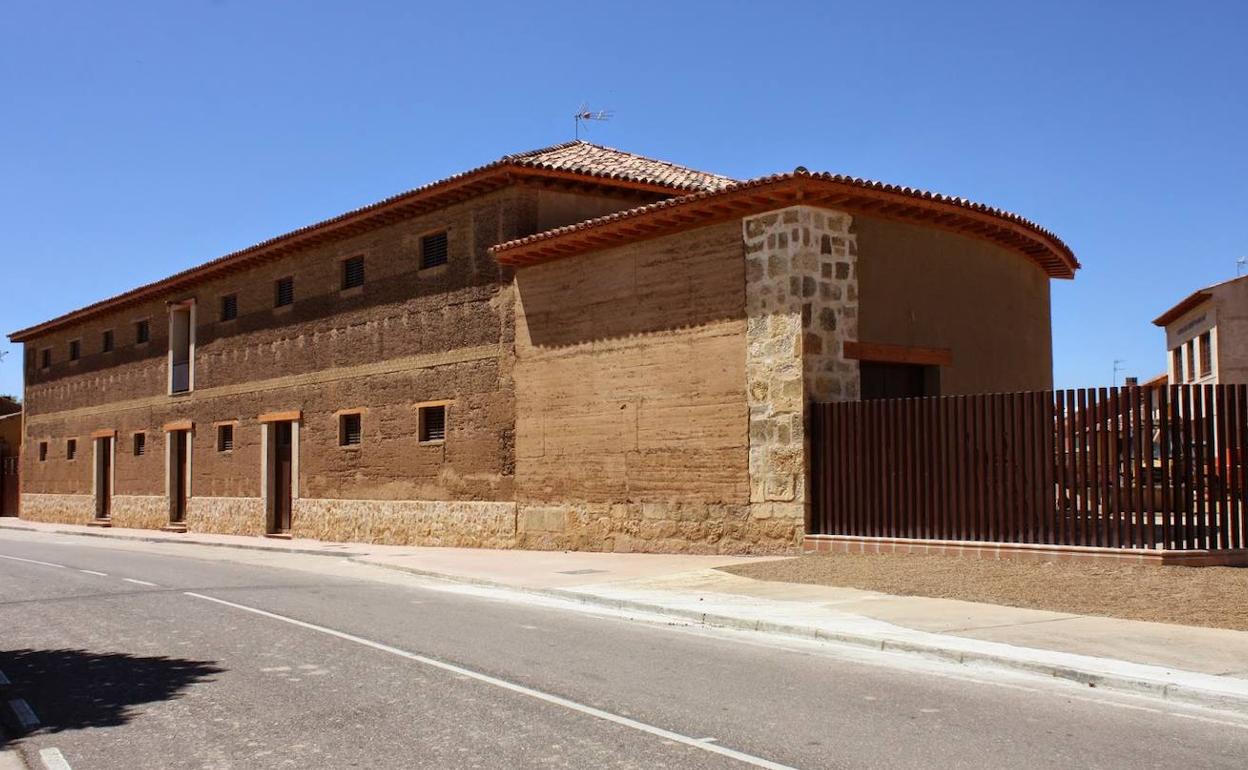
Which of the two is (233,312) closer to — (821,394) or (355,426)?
(355,426)

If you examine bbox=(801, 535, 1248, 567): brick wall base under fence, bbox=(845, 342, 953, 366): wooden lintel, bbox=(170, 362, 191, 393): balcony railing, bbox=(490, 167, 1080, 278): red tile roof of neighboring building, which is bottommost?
bbox=(801, 535, 1248, 567): brick wall base under fence

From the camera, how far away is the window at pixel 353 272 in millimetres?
25891

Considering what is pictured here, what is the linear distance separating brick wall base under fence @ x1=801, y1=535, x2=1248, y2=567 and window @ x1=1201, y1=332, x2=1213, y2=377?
115 ft

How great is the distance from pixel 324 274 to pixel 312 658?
1924 cm

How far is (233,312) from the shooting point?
31469mm

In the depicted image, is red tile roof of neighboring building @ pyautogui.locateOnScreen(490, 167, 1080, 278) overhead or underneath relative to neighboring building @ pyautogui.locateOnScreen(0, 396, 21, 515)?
overhead

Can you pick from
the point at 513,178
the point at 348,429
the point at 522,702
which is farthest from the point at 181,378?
the point at 522,702

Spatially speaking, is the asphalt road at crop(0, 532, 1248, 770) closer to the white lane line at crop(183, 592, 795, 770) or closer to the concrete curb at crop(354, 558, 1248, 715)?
the white lane line at crop(183, 592, 795, 770)

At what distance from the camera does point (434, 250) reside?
23.6 m

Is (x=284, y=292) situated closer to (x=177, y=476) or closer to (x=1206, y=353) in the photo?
(x=177, y=476)

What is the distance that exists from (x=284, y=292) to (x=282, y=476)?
4.81 metres

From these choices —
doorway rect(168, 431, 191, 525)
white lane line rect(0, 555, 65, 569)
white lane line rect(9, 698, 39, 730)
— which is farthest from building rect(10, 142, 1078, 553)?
white lane line rect(9, 698, 39, 730)

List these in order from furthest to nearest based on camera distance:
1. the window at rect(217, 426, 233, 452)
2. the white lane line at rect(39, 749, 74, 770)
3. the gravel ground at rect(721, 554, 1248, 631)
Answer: the window at rect(217, 426, 233, 452)
the gravel ground at rect(721, 554, 1248, 631)
the white lane line at rect(39, 749, 74, 770)

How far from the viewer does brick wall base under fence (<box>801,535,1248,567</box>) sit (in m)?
13.0
